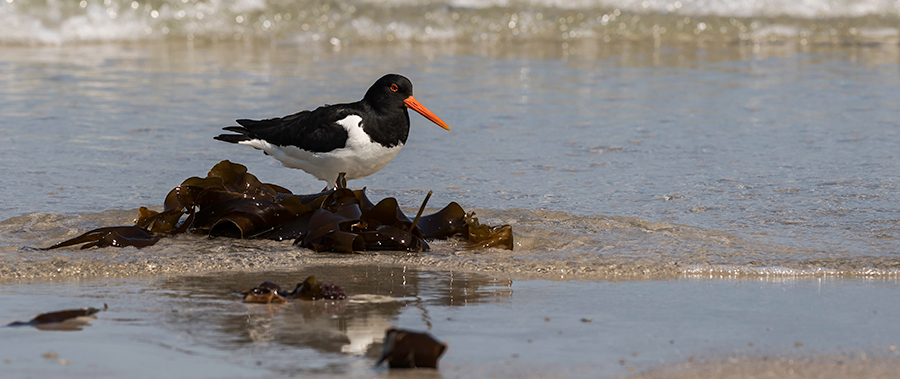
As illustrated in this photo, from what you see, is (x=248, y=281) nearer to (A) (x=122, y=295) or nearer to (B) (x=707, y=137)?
(A) (x=122, y=295)

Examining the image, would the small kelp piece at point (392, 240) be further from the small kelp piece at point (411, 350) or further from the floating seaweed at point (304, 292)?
the small kelp piece at point (411, 350)

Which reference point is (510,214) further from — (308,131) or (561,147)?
(561,147)

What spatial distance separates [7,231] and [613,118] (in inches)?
212

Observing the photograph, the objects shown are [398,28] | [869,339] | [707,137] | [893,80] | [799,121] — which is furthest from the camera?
[398,28]

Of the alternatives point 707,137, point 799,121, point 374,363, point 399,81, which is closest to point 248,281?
point 374,363

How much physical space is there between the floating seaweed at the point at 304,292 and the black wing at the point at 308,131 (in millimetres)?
1927

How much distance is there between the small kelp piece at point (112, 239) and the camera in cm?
446

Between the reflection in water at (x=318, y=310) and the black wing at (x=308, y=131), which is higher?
the black wing at (x=308, y=131)

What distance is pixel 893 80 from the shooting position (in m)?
11.0

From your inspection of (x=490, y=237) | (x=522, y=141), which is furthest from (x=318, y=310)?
(x=522, y=141)

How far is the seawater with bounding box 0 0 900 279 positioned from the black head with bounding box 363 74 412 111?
0.63m

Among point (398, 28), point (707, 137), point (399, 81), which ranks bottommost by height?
point (707, 137)

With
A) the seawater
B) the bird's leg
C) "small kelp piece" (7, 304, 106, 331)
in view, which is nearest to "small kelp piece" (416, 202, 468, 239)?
the seawater

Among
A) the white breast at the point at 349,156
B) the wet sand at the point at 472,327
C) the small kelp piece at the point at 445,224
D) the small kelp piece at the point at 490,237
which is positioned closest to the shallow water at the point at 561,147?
the small kelp piece at the point at 490,237
